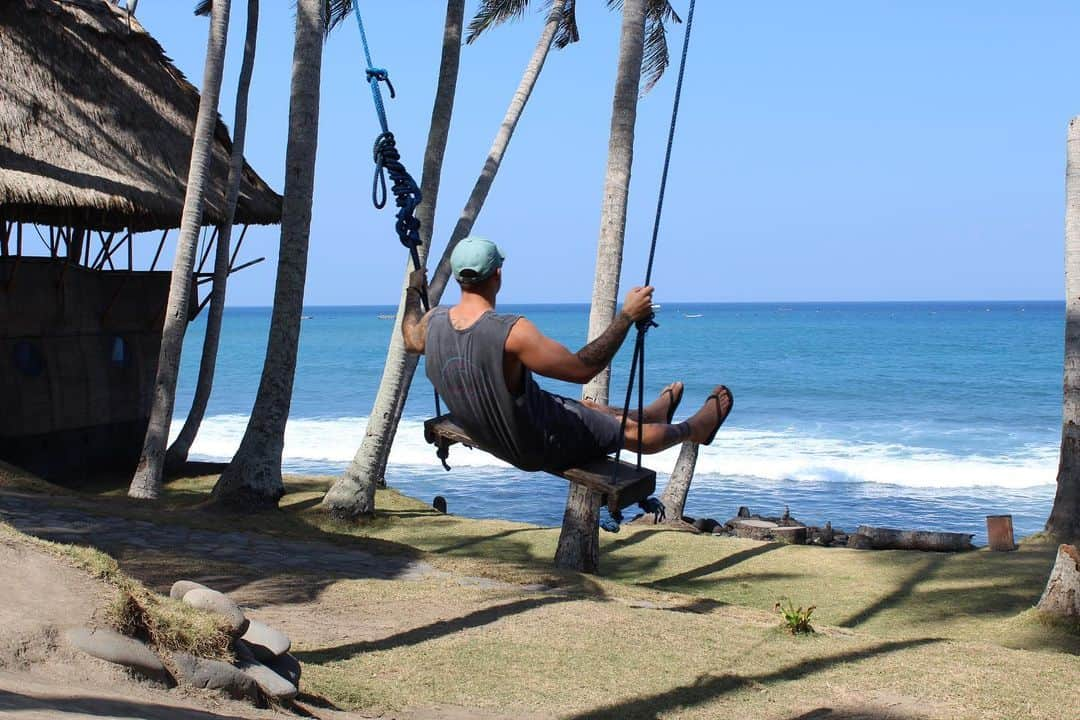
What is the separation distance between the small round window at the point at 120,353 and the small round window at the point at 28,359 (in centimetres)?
154

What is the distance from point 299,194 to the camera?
45.0ft

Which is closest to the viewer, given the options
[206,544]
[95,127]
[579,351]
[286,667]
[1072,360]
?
[579,351]

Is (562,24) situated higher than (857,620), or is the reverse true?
(562,24)

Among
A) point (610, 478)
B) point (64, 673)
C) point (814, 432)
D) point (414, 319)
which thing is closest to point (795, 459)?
point (814, 432)

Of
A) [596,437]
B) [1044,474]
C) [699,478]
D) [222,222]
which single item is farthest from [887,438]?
[596,437]

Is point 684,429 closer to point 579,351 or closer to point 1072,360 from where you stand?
point 579,351

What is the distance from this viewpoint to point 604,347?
5320mm

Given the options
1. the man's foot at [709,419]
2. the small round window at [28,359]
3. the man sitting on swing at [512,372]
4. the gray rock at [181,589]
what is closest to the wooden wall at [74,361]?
the small round window at [28,359]

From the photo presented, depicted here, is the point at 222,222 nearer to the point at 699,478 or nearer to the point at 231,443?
the point at 699,478

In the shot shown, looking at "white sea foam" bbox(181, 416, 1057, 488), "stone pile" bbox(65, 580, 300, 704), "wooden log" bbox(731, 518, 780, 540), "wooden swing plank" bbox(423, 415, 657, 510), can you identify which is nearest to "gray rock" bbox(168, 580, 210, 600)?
"stone pile" bbox(65, 580, 300, 704)

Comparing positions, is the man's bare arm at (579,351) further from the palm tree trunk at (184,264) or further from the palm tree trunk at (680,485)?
the palm tree trunk at (680,485)

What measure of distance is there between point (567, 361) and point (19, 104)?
14.0 m

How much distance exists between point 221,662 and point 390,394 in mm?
8457

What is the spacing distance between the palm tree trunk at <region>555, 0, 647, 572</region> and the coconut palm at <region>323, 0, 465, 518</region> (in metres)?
2.93
